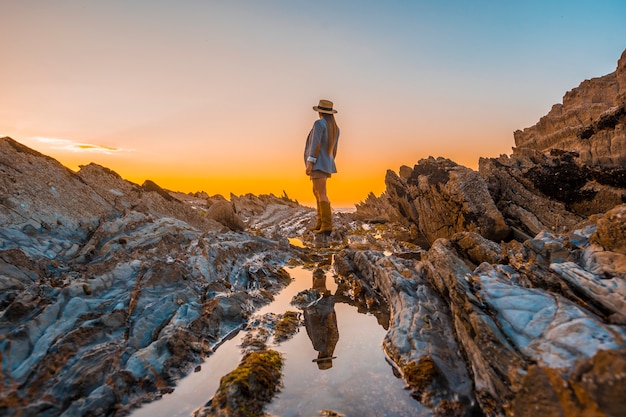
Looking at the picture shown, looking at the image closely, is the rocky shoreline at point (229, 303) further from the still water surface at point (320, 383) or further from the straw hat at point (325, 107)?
the straw hat at point (325, 107)

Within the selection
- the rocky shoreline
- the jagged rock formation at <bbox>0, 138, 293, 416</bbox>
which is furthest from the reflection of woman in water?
the jagged rock formation at <bbox>0, 138, 293, 416</bbox>

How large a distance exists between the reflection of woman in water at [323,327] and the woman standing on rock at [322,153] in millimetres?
8598

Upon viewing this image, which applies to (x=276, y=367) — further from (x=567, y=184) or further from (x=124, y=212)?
(x=567, y=184)

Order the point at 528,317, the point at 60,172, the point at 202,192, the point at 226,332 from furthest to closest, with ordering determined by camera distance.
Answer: the point at 202,192
the point at 60,172
the point at 226,332
the point at 528,317

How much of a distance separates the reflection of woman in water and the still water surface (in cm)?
8

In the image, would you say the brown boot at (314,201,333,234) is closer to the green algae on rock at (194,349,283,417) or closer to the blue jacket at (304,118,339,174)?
the blue jacket at (304,118,339,174)

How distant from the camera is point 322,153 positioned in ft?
52.1

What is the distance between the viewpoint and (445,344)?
443cm

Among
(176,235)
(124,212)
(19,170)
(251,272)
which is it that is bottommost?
(251,272)

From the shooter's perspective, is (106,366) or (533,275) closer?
(106,366)

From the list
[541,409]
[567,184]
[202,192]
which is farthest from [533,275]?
[202,192]

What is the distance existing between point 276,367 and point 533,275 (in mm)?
3808

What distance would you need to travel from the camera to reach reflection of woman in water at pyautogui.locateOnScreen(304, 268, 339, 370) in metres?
4.59

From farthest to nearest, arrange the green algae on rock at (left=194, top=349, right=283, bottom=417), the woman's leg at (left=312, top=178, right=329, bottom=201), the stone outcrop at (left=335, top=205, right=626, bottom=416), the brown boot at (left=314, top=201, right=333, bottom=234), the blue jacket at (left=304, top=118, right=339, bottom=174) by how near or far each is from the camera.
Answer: the brown boot at (left=314, top=201, right=333, bottom=234), the woman's leg at (left=312, top=178, right=329, bottom=201), the blue jacket at (left=304, top=118, right=339, bottom=174), the green algae on rock at (left=194, top=349, right=283, bottom=417), the stone outcrop at (left=335, top=205, right=626, bottom=416)
